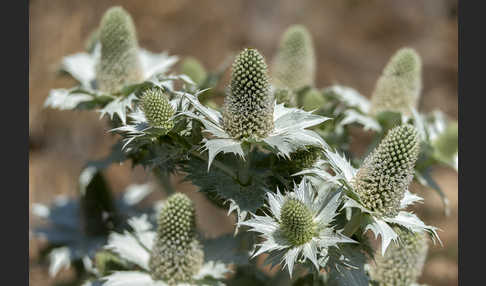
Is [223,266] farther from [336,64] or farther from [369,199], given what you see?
[336,64]

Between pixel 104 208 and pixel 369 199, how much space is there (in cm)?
203

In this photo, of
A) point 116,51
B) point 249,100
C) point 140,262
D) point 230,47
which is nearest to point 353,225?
point 249,100

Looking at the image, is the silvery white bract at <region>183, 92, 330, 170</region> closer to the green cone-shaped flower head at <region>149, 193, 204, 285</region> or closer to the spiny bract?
the green cone-shaped flower head at <region>149, 193, 204, 285</region>

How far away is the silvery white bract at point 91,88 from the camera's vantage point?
243 centimetres

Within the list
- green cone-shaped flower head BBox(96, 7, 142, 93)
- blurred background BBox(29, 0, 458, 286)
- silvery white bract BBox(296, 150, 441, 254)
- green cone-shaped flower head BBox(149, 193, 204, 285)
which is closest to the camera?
silvery white bract BBox(296, 150, 441, 254)

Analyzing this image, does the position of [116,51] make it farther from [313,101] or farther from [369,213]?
[369,213]

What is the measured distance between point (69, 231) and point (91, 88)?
4.09ft

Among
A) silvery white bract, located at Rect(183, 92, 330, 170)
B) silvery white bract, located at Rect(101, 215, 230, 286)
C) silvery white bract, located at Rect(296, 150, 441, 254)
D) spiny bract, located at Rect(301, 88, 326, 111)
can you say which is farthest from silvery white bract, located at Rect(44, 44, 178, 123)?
silvery white bract, located at Rect(296, 150, 441, 254)

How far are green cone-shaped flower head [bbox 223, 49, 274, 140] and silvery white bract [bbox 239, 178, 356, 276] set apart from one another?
274 mm

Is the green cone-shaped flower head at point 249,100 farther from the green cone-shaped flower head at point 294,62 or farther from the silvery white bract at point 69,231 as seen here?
the silvery white bract at point 69,231

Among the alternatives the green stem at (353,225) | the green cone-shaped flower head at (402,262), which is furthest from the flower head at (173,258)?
the green cone-shaped flower head at (402,262)

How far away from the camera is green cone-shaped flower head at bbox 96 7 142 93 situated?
2.64 meters

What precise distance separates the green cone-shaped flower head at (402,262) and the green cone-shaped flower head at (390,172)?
1.54ft

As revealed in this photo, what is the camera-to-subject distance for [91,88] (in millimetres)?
2768
